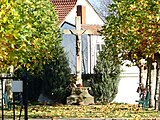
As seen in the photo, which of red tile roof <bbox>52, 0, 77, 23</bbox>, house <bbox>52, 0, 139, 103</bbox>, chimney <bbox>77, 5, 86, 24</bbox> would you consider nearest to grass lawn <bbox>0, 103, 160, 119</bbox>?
house <bbox>52, 0, 139, 103</bbox>

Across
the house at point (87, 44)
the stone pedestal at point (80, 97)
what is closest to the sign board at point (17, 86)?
the stone pedestal at point (80, 97)

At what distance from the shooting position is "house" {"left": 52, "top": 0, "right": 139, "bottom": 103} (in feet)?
134

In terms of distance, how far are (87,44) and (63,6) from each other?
19.2 ft

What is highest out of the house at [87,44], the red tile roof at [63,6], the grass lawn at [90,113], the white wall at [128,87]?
the red tile roof at [63,6]

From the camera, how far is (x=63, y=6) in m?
52.3

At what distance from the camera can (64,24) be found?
45.9 m

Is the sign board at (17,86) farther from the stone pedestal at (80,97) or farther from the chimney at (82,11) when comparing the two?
the chimney at (82,11)

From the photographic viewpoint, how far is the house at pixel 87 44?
40.8 m

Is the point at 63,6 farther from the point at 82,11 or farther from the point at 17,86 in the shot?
the point at 17,86

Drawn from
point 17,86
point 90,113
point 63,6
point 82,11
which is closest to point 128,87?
point 82,11

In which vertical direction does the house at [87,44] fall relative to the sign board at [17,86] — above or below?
above

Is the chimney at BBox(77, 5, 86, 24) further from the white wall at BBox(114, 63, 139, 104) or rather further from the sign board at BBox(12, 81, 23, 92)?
the sign board at BBox(12, 81, 23, 92)

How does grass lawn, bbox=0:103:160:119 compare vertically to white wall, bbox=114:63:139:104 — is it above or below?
below

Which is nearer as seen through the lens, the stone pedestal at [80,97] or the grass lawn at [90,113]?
the grass lawn at [90,113]
